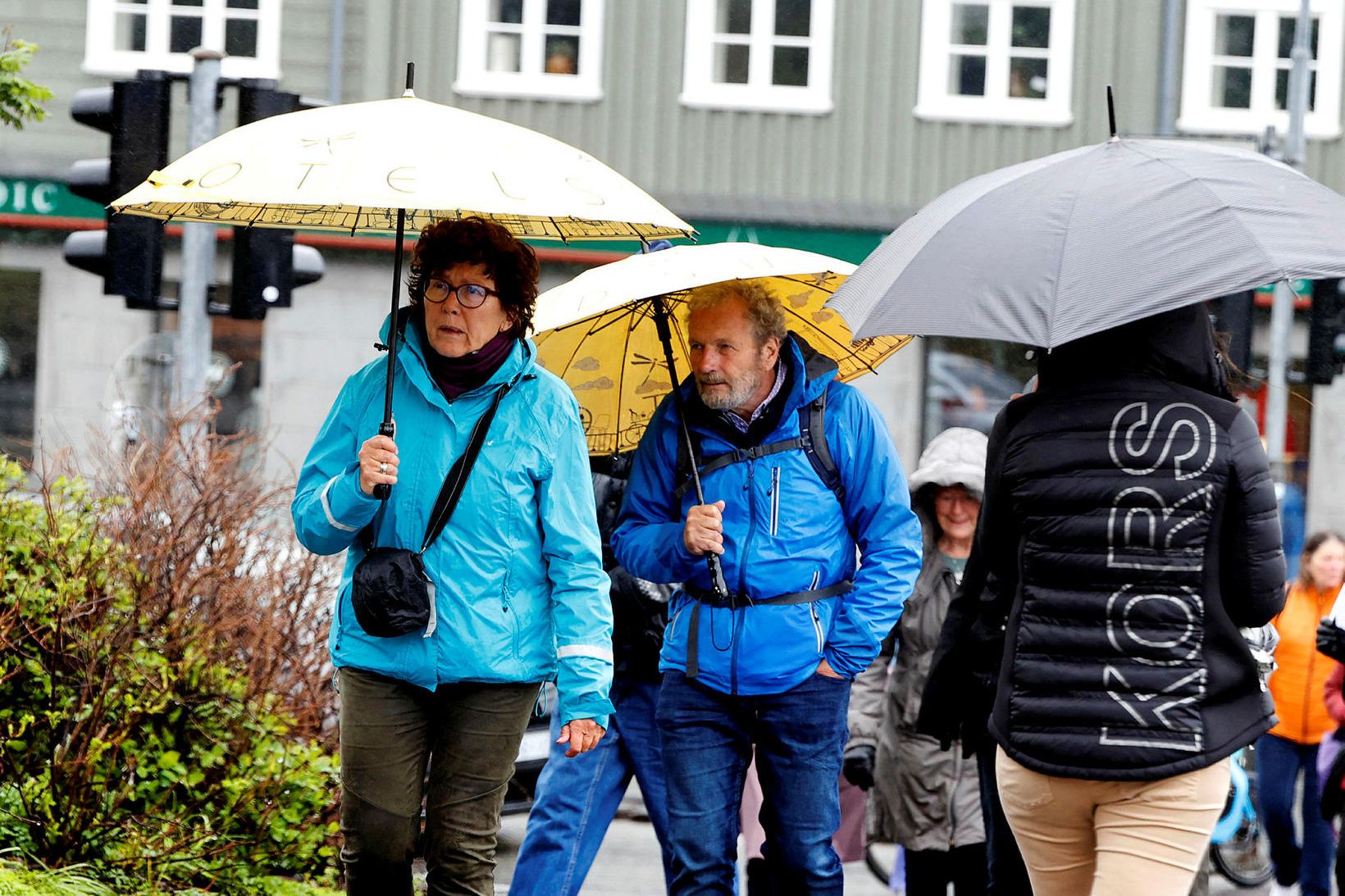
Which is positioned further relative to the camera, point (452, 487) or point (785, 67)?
point (785, 67)

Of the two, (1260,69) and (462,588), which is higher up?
(1260,69)

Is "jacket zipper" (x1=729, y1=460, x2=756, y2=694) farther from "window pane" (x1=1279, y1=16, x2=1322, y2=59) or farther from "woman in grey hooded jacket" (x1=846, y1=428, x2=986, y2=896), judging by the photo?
"window pane" (x1=1279, y1=16, x2=1322, y2=59)

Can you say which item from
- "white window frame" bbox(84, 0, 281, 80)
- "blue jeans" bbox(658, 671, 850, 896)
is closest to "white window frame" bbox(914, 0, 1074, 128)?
"white window frame" bbox(84, 0, 281, 80)

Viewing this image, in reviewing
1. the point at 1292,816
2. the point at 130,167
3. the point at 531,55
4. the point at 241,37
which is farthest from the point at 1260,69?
the point at 130,167

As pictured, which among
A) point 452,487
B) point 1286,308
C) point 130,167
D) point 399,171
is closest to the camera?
point 399,171

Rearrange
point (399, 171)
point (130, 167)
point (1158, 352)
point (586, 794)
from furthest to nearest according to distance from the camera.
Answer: point (130, 167), point (586, 794), point (399, 171), point (1158, 352)

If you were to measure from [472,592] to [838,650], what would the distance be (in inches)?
43.1

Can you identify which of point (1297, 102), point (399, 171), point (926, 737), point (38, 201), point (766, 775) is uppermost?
point (1297, 102)

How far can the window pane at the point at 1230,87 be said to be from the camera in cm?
1875

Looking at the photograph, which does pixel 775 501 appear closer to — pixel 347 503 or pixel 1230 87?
pixel 347 503

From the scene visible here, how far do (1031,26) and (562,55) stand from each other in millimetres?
4763

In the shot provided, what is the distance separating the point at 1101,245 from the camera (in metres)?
3.77

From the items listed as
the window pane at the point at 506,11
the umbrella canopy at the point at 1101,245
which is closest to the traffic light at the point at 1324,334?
the umbrella canopy at the point at 1101,245

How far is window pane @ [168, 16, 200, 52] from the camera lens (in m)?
18.8
